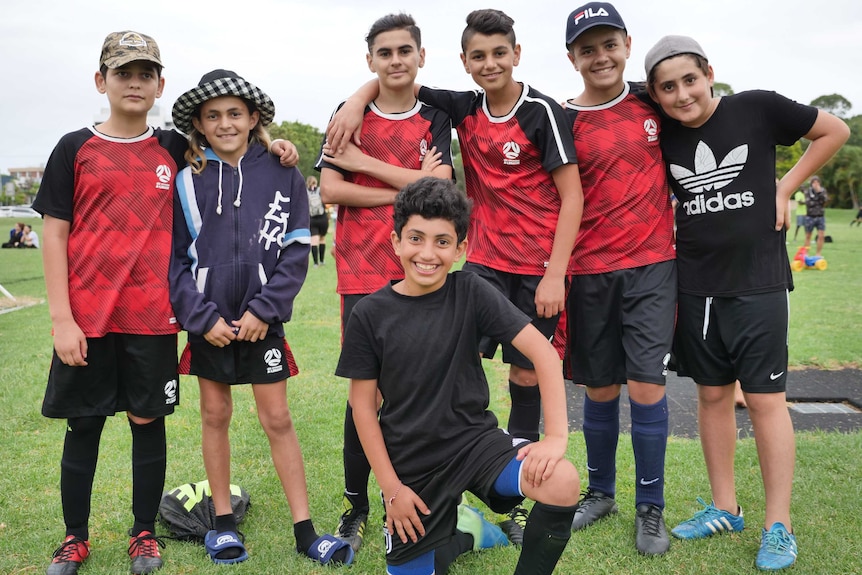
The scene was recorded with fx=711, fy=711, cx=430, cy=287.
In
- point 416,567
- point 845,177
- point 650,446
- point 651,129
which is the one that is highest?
point 845,177

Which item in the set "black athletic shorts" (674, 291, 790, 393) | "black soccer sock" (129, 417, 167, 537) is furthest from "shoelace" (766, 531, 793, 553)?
"black soccer sock" (129, 417, 167, 537)

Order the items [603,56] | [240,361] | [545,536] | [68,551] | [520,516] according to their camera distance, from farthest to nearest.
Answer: [520,516]
[603,56]
[240,361]
[68,551]
[545,536]

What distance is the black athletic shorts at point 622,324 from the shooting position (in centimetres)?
329

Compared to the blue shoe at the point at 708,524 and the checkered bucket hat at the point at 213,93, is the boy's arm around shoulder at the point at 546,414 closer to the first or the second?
the blue shoe at the point at 708,524

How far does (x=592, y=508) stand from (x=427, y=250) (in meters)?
1.71

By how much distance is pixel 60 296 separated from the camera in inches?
117

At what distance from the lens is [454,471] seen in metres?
2.70

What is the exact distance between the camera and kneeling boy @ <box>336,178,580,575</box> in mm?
2680

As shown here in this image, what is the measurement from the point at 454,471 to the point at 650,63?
2060 millimetres

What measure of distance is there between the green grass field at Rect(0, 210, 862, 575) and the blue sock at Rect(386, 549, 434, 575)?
32cm

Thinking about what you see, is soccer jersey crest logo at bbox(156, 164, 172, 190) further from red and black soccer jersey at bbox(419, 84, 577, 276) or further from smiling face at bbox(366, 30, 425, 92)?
red and black soccer jersey at bbox(419, 84, 577, 276)

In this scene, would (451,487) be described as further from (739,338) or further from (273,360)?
(739,338)

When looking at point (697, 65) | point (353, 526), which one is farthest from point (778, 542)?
point (697, 65)

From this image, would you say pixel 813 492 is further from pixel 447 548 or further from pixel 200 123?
pixel 200 123
